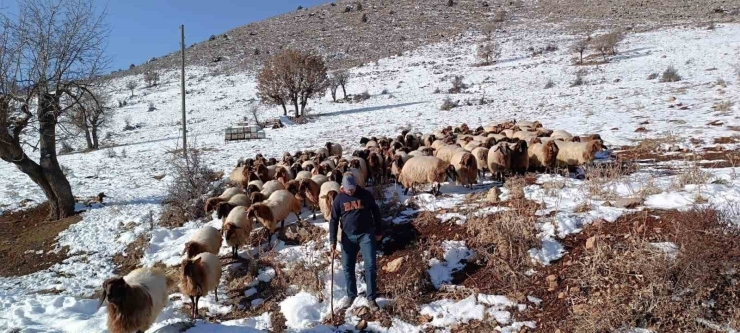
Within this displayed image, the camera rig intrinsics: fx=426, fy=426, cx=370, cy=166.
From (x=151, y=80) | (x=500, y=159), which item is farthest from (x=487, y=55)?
(x=151, y=80)

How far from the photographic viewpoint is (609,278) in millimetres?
4898

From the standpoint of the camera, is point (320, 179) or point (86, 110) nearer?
point (320, 179)

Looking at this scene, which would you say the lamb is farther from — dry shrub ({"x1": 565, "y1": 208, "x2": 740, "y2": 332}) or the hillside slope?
the hillside slope

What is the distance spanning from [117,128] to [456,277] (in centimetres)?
3233

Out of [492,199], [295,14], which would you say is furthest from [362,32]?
[492,199]

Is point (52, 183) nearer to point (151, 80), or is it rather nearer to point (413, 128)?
point (413, 128)

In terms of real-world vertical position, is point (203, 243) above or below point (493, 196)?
below

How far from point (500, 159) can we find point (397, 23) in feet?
181

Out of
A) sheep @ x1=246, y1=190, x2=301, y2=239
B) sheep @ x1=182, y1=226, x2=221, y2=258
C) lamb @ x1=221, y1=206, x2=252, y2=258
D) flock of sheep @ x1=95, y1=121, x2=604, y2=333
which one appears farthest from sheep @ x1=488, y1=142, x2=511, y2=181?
sheep @ x1=182, y1=226, x2=221, y2=258

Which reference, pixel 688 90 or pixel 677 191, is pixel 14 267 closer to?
pixel 677 191

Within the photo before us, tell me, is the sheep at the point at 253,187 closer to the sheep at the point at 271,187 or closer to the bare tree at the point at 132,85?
the sheep at the point at 271,187

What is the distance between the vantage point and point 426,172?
849 centimetres

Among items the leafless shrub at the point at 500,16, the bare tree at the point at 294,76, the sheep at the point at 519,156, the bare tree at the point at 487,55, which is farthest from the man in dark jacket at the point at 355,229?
the leafless shrub at the point at 500,16

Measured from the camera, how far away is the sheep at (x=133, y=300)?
4.85 metres
